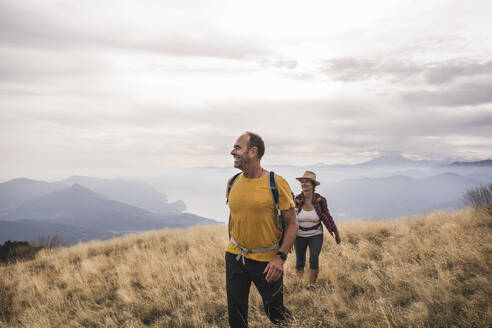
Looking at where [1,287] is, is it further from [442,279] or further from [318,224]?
[442,279]

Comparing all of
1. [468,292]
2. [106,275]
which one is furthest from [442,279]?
[106,275]

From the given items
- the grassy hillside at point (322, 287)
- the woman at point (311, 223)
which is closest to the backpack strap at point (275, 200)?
the grassy hillside at point (322, 287)

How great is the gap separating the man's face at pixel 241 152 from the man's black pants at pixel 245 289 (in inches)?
41.3

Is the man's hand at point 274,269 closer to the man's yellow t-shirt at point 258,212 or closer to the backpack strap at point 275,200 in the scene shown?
the man's yellow t-shirt at point 258,212

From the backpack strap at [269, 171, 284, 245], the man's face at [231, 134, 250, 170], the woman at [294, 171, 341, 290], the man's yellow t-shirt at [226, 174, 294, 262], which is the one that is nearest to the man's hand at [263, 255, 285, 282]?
the man's yellow t-shirt at [226, 174, 294, 262]

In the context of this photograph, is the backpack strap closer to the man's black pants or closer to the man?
the man

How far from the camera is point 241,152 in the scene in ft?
9.53

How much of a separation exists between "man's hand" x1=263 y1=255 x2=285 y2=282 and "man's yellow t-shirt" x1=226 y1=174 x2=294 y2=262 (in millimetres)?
151

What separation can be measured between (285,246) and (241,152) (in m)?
1.08

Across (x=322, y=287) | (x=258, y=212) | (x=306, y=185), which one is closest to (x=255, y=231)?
(x=258, y=212)

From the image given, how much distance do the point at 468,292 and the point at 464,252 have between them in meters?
1.64

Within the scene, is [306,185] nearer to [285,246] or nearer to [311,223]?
[311,223]

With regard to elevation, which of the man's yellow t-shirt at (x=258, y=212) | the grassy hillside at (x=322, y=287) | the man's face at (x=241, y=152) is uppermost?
the man's face at (x=241, y=152)

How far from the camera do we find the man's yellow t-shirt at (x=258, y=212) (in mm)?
2863
